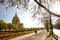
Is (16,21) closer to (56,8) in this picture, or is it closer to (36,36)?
(36,36)

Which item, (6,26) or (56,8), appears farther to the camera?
(56,8)

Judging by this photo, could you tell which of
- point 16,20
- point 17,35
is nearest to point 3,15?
point 16,20

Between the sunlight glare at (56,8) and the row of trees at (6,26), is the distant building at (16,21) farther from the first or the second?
the sunlight glare at (56,8)

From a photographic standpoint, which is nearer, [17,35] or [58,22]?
[17,35]

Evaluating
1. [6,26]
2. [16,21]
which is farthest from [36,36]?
[6,26]

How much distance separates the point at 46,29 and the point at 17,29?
485mm

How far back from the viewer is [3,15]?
2.30 metres

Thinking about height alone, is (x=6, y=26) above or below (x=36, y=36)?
above

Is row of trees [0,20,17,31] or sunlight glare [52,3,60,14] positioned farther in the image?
sunlight glare [52,3,60,14]

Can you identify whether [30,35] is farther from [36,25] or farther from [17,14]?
[17,14]

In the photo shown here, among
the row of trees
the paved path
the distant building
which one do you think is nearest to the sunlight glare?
the paved path

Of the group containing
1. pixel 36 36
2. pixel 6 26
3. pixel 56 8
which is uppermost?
pixel 56 8

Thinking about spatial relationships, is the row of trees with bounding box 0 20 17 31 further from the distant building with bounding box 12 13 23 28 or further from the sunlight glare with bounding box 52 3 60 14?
the sunlight glare with bounding box 52 3 60 14

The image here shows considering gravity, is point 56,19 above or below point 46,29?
above
